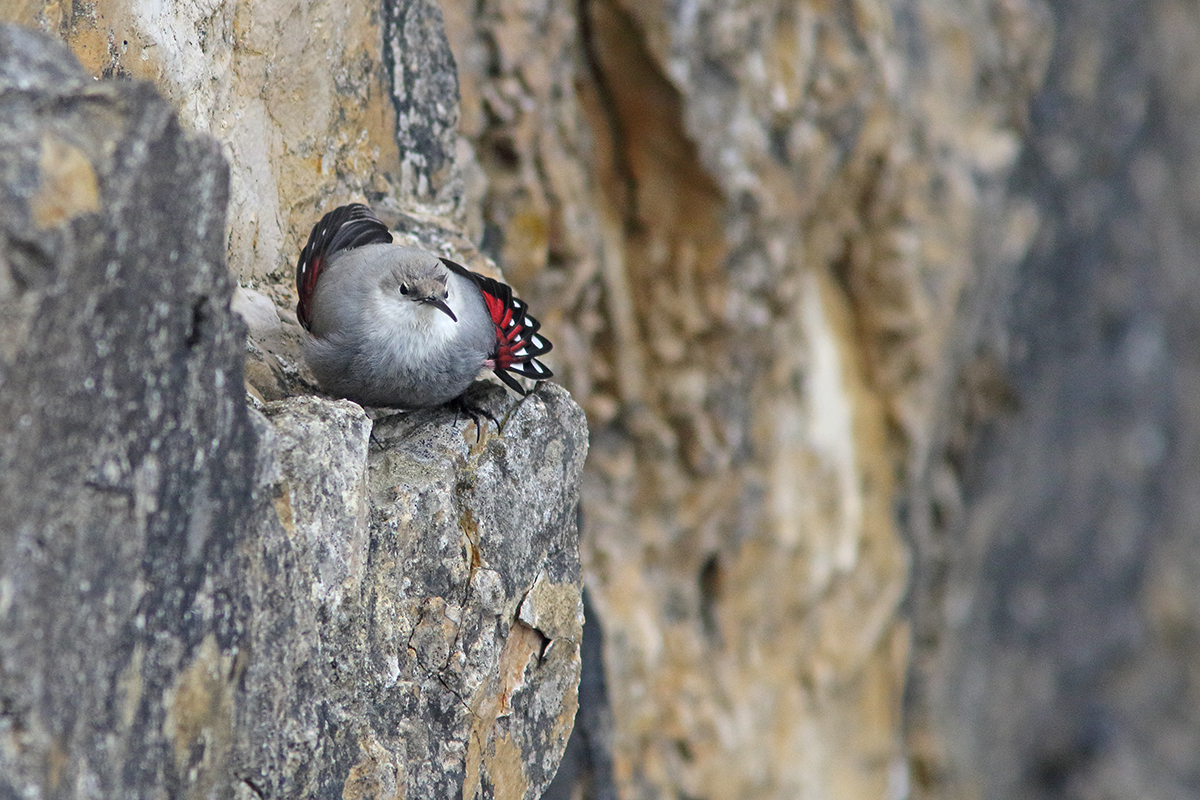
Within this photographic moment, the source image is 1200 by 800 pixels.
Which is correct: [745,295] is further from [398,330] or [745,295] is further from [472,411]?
[398,330]

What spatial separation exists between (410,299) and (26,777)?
3.81 feet

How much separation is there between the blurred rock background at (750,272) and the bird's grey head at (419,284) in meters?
0.34

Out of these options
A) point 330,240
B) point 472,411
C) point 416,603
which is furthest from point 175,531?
point 330,240

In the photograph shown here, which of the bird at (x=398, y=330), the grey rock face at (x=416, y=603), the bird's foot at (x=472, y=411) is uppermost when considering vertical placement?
the bird at (x=398, y=330)

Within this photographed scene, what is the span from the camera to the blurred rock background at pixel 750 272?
3.01 meters

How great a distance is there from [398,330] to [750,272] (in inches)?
121

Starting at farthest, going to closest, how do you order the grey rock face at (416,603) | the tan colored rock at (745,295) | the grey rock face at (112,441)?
the tan colored rock at (745,295)
the grey rock face at (416,603)
the grey rock face at (112,441)

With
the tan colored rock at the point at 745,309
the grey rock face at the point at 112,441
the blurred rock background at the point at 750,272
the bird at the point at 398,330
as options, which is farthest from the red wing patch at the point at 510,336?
the tan colored rock at the point at 745,309

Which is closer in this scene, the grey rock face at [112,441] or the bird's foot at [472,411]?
the grey rock face at [112,441]

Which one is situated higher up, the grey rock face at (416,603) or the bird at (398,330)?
the bird at (398,330)

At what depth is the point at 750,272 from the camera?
16.6 ft

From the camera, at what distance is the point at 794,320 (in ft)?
17.9

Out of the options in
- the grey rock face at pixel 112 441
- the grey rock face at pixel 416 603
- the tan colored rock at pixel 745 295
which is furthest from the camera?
the tan colored rock at pixel 745 295

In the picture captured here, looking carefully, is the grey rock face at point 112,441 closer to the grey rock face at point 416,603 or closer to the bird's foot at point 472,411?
the grey rock face at point 416,603
